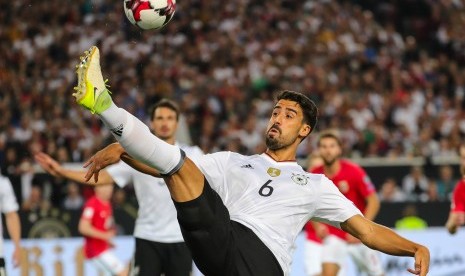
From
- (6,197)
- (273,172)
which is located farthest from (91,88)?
(6,197)

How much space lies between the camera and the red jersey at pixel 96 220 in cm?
1180

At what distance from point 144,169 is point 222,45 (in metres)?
15.3

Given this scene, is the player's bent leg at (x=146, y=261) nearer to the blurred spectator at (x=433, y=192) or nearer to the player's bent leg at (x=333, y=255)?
the player's bent leg at (x=333, y=255)

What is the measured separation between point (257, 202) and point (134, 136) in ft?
4.17

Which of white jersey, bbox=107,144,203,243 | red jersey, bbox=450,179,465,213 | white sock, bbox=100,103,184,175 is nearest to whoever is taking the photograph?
white sock, bbox=100,103,184,175

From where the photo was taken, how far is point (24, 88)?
18344mm

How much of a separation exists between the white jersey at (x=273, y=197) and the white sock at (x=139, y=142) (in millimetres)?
901

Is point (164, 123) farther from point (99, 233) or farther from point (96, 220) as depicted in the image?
point (96, 220)

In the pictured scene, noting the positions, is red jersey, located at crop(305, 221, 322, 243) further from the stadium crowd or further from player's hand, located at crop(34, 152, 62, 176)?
the stadium crowd

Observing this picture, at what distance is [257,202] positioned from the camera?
612 cm

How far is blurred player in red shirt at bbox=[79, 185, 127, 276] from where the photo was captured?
38.3ft

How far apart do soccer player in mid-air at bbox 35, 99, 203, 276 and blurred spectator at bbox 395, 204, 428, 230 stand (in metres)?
6.64

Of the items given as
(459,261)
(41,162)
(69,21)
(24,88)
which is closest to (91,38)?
(69,21)

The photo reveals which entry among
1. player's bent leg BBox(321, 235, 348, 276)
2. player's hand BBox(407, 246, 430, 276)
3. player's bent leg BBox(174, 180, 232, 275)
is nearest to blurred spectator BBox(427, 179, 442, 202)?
player's bent leg BBox(321, 235, 348, 276)
